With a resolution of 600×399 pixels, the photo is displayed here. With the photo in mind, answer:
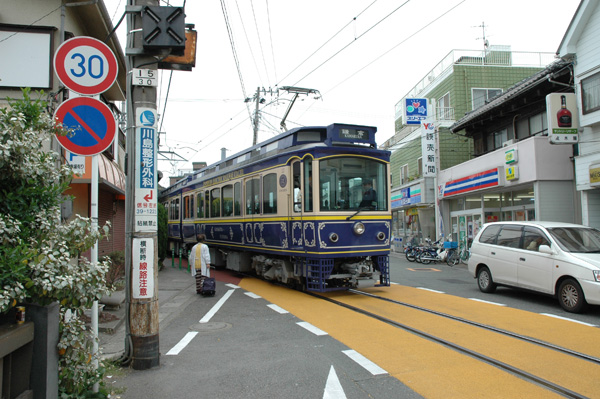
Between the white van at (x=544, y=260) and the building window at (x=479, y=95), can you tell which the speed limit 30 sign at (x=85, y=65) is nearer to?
the white van at (x=544, y=260)

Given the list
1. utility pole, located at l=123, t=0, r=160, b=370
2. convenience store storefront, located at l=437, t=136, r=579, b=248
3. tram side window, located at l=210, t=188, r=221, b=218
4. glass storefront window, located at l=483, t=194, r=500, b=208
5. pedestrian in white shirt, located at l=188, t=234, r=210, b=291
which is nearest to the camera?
utility pole, located at l=123, t=0, r=160, b=370

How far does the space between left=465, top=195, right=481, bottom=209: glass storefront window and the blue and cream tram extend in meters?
11.3

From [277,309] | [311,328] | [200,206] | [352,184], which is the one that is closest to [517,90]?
[352,184]

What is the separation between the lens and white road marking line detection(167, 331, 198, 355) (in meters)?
6.01

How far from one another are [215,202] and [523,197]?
11834mm

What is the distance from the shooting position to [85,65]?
446 cm

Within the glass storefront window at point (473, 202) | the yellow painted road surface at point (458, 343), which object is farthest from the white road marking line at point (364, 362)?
the glass storefront window at point (473, 202)

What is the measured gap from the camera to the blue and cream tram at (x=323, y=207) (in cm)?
959

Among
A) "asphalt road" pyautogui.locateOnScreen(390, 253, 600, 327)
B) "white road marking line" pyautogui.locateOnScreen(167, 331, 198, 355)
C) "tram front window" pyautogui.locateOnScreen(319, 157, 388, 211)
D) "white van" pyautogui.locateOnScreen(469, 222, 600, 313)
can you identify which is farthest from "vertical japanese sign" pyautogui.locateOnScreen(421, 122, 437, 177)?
"white road marking line" pyautogui.locateOnScreen(167, 331, 198, 355)

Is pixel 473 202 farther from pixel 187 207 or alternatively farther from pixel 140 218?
pixel 140 218

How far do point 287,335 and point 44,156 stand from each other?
454cm

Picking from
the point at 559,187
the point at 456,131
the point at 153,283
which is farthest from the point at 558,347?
the point at 456,131

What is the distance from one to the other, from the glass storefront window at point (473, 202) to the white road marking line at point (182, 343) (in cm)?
1637

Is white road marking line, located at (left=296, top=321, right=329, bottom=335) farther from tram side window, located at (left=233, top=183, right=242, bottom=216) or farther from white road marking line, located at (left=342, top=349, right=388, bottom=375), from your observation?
tram side window, located at (left=233, top=183, right=242, bottom=216)
